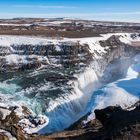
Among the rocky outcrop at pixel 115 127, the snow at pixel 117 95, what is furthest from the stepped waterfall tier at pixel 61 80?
the rocky outcrop at pixel 115 127

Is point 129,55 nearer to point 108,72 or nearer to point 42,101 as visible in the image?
point 108,72

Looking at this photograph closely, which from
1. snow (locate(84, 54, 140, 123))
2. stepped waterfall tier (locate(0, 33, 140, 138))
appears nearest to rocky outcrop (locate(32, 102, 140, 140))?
stepped waterfall tier (locate(0, 33, 140, 138))

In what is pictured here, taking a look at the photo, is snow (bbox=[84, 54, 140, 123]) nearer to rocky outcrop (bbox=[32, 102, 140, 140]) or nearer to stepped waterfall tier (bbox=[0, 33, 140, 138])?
stepped waterfall tier (bbox=[0, 33, 140, 138])

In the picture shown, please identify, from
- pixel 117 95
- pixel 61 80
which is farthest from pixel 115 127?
pixel 61 80

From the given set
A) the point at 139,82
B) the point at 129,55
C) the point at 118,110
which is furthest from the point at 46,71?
the point at 118,110

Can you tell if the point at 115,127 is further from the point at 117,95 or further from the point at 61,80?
the point at 61,80

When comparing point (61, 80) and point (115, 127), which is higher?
point (115, 127)

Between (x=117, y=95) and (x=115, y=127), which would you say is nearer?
(x=115, y=127)

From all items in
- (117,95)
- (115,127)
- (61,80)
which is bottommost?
(61,80)
